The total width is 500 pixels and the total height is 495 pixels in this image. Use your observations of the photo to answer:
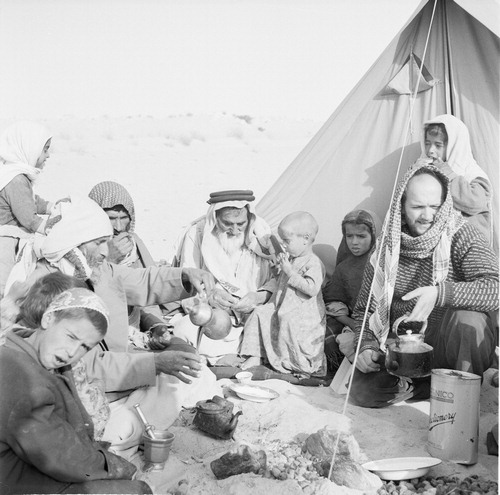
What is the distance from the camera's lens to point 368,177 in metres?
4.91

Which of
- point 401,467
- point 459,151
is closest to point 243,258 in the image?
point 459,151

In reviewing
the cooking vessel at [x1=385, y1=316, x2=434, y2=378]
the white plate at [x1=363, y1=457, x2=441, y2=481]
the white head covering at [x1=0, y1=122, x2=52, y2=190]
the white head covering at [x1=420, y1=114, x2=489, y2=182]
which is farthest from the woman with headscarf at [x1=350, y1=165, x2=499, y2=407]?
the white head covering at [x1=0, y1=122, x2=52, y2=190]

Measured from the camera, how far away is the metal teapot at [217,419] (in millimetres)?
2969

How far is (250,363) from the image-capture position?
4.10 meters

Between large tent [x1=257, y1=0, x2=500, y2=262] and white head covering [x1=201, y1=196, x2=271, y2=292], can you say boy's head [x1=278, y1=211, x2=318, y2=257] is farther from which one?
large tent [x1=257, y1=0, x2=500, y2=262]

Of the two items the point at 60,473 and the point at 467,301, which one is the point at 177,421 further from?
the point at 467,301

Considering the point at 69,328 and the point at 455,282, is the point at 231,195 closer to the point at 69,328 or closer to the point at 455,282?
the point at 455,282

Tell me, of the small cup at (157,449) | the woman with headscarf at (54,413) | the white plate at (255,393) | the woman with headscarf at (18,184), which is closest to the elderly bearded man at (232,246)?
the white plate at (255,393)

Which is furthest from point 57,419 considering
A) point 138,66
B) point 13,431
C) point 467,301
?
point 138,66

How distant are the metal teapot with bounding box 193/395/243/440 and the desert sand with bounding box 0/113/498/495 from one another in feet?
0.18

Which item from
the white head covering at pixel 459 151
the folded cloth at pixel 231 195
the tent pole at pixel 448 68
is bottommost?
the folded cloth at pixel 231 195

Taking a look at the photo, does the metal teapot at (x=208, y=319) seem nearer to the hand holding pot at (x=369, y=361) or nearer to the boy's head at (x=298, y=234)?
the hand holding pot at (x=369, y=361)

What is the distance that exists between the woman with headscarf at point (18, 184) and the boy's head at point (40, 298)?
1764 millimetres

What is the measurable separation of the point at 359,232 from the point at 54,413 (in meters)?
2.78
